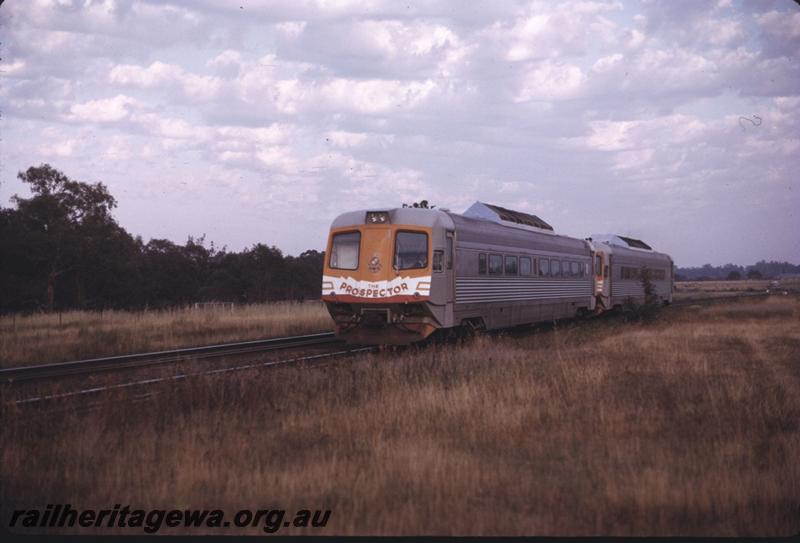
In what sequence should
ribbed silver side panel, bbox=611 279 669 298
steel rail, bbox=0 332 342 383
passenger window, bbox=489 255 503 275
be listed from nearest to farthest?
steel rail, bbox=0 332 342 383 < passenger window, bbox=489 255 503 275 < ribbed silver side panel, bbox=611 279 669 298

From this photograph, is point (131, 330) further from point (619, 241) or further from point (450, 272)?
point (619, 241)

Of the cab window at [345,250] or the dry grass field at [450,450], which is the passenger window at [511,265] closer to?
the cab window at [345,250]

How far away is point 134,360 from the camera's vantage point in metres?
15.6

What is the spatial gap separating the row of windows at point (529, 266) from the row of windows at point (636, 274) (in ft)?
19.9

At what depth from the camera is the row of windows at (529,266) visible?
19406mm

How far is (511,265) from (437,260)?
5.14m

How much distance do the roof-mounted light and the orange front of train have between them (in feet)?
0.04

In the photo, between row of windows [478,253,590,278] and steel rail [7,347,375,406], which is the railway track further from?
row of windows [478,253,590,278]

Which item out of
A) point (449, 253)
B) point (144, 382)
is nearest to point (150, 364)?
point (144, 382)

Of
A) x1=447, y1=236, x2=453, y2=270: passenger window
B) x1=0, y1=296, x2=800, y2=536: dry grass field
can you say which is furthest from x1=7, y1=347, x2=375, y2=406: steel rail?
x1=447, y1=236, x2=453, y2=270: passenger window

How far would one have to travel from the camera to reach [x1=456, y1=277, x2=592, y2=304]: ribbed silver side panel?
1811 centimetres

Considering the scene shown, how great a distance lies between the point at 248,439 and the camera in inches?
309

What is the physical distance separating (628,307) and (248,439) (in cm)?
2438

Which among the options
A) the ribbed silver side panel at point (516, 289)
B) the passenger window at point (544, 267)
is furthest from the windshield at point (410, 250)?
the passenger window at point (544, 267)
